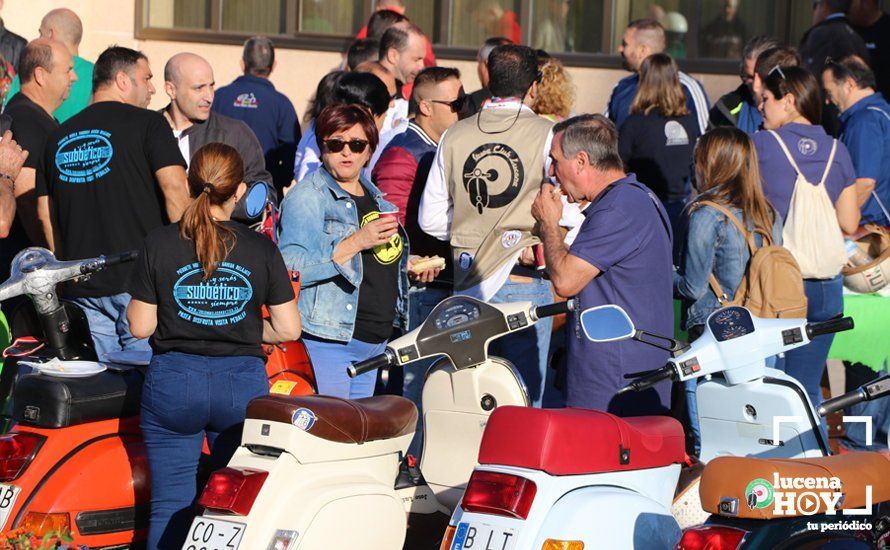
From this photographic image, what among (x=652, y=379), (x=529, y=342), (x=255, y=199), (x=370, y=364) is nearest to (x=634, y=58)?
(x=529, y=342)

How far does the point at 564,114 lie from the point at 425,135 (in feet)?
4.69

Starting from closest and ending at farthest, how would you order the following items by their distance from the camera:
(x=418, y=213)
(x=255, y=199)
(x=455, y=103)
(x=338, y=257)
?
(x=255, y=199), (x=338, y=257), (x=418, y=213), (x=455, y=103)

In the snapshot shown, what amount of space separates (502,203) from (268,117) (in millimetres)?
3503

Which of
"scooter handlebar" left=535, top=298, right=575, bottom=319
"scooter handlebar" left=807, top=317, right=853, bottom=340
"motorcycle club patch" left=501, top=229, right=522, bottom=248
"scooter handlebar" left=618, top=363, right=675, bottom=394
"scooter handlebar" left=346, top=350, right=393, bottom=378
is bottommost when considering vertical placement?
"scooter handlebar" left=346, top=350, right=393, bottom=378

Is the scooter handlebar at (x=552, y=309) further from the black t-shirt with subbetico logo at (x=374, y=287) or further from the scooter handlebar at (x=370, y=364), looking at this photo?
the black t-shirt with subbetico logo at (x=374, y=287)

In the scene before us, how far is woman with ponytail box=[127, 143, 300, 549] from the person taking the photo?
5258mm

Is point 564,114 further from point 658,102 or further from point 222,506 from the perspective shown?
point 222,506

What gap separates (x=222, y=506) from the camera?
15.3ft

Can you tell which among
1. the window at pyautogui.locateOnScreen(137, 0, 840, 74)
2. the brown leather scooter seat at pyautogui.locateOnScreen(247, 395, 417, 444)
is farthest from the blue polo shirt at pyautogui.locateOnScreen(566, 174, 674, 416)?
the window at pyautogui.locateOnScreen(137, 0, 840, 74)

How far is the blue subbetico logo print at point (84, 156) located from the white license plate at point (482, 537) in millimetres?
3200

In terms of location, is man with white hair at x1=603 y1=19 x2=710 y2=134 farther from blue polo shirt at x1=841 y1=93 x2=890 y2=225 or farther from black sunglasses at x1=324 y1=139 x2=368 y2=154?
black sunglasses at x1=324 y1=139 x2=368 y2=154

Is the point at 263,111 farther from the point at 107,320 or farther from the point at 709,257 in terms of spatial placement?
the point at 709,257

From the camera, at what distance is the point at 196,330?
5.27 meters

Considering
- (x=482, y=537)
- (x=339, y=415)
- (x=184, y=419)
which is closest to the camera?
(x=482, y=537)
